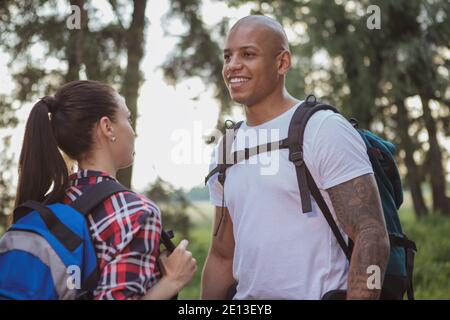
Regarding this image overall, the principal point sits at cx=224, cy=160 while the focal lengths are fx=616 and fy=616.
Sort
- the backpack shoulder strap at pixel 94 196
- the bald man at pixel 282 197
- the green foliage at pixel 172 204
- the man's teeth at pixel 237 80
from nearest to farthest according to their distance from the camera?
the backpack shoulder strap at pixel 94 196, the bald man at pixel 282 197, the man's teeth at pixel 237 80, the green foliage at pixel 172 204

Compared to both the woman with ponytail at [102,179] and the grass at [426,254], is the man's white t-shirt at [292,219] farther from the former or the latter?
the grass at [426,254]

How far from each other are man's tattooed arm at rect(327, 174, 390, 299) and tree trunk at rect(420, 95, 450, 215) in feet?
37.5

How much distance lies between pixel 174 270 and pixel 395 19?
11647 mm

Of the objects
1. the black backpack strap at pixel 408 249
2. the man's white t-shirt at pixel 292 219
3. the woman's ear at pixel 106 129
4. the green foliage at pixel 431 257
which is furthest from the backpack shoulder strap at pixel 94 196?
the green foliage at pixel 431 257

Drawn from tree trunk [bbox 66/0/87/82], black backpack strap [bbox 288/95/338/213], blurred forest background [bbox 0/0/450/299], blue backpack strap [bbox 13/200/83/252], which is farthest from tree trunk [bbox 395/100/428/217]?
blue backpack strap [bbox 13/200/83/252]

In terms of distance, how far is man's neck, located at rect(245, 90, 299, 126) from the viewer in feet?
10.3

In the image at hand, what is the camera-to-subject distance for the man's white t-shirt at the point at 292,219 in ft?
8.83

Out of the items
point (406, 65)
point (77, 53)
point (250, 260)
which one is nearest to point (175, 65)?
point (77, 53)

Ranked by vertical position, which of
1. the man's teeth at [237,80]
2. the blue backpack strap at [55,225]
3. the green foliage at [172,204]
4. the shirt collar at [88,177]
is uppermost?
the green foliage at [172,204]

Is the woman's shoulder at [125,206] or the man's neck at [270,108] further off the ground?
the man's neck at [270,108]

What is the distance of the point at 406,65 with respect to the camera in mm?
12344

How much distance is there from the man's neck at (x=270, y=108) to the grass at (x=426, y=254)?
4137mm

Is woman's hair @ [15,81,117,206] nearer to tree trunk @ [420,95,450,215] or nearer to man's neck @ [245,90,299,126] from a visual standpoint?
man's neck @ [245,90,299,126]

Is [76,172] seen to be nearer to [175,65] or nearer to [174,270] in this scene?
[174,270]
